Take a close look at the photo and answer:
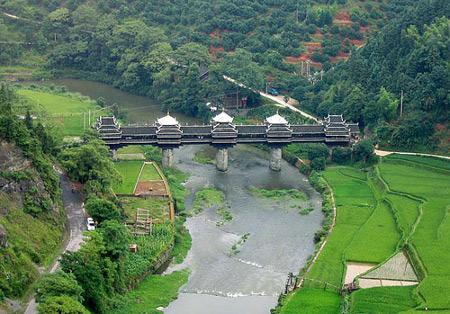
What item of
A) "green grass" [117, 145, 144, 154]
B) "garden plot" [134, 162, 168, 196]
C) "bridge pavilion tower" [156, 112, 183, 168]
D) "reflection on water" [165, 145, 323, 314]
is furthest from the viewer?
"green grass" [117, 145, 144, 154]

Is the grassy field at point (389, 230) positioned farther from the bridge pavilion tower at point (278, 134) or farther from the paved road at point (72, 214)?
the paved road at point (72, 214)

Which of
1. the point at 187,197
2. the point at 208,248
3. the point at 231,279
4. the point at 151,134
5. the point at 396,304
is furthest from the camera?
the point at 151,134

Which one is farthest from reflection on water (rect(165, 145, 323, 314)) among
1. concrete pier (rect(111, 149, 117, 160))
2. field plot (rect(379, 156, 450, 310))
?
field plot (rect(379, 156, 450, 310))

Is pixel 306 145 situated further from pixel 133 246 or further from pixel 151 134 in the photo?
pixel 133 246

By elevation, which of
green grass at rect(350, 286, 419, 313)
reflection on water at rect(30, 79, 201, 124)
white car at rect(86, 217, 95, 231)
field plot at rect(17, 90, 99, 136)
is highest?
field plot at rect(17, 90, 99, 136)

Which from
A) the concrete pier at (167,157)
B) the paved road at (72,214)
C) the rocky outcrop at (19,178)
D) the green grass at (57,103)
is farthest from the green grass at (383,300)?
the green grass at (57,103)

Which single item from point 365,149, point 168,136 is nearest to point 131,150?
point 168,136

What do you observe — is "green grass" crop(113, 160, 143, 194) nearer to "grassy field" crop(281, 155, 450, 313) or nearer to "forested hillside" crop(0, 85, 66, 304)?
"forested hillside" crop(0, 85, 66, 304)

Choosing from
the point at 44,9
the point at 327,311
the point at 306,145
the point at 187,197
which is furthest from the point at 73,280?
the point at 44,9
